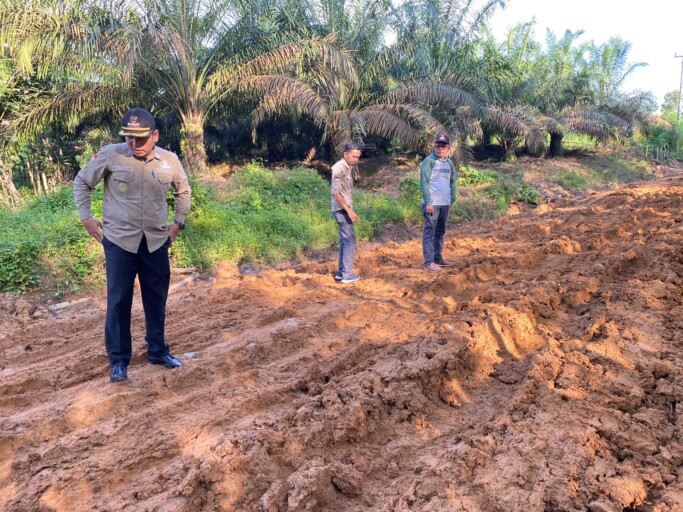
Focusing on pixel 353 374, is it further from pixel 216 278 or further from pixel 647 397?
pixel 216 278

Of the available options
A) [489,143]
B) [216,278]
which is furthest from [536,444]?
[489,143]

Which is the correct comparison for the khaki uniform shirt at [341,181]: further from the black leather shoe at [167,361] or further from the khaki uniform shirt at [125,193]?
the black leather shoe at [167,361]

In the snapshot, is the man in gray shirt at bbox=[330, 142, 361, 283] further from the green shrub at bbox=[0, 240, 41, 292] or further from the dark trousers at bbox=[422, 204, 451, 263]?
the green shrub at bbox=[0, 240, 41, 292]

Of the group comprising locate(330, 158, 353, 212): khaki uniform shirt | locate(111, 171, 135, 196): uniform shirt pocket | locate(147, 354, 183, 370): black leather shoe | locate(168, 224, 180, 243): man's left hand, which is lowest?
locate(147, 354, 183, 370): black leather shoe

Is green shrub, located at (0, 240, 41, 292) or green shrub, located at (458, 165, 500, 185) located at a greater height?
green shrub, located at (458, 165, 500, 185)

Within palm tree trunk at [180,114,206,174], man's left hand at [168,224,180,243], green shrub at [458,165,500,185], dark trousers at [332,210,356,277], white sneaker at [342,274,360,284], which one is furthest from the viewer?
green shrub at [458,165,500,185]

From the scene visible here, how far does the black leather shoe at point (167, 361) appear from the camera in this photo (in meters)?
3.89

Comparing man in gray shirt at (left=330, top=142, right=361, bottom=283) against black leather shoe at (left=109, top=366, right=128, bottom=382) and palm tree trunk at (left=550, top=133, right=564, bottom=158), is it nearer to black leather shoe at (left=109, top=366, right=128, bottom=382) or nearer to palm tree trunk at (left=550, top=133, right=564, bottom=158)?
black leather shoe at (left=109, top=366, right=128, bottom=382)

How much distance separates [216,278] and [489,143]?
18.1 meters

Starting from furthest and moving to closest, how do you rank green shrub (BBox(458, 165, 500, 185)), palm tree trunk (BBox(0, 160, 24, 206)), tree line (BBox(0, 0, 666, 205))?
green shrub (BBox(458, 165, 500, 185))
palm tree trunk (BBox(0, 160, 24, 206))
tree line (BBox(0, 0, 666, 205))

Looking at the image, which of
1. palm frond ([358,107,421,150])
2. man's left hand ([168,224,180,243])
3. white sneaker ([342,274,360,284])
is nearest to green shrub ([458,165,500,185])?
palm frond ([358,107,421,150])

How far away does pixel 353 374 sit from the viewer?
3611mm

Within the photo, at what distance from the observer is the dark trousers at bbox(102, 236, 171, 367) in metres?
3.65

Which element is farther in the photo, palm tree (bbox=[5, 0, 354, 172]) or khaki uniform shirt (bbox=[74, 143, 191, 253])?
palm tree (bbox=[5, 0, 354, 172])
